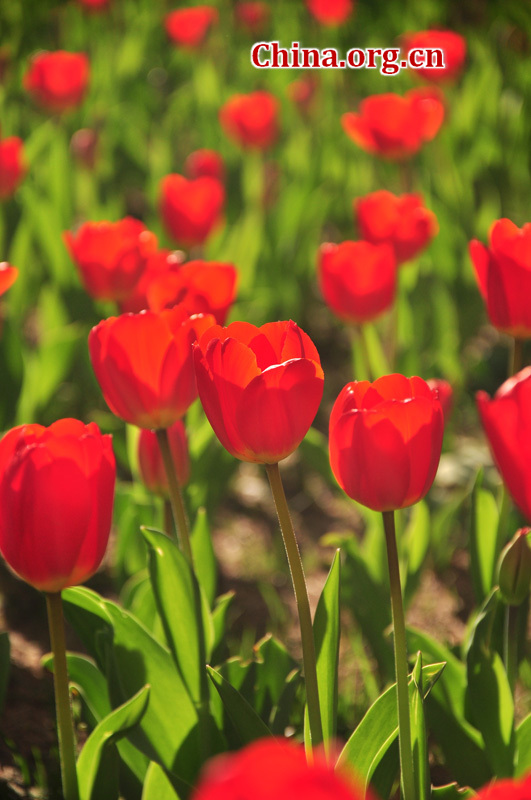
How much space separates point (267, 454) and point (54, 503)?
0.19m

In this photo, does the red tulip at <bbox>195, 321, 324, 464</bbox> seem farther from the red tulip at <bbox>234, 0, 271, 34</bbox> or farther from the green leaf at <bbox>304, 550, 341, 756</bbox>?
the red tulip at <bbox>234, 0, 271, 34</bbox>

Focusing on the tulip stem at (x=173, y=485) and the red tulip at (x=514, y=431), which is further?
the tulip stem at (x=173, y=485)

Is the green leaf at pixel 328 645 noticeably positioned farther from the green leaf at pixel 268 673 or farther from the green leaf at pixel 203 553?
the green leaf at pixel 203 553


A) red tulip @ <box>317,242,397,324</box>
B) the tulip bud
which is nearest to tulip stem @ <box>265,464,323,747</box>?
the tulip bud

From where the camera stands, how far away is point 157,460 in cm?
125

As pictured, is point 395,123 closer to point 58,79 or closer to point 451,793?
point 58,79

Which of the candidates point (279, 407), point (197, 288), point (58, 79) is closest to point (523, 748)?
point (279, 407)

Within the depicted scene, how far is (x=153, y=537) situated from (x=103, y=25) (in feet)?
14.9

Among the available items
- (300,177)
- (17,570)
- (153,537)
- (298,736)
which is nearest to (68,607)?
(153,537)

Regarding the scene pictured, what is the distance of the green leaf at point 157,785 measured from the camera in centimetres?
78

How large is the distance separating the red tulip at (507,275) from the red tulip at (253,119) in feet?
6.29

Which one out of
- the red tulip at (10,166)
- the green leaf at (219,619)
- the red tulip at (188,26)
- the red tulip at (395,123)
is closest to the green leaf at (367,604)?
the green leaf at (219,619)

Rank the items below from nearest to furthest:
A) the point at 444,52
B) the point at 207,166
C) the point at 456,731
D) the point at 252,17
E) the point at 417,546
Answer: the point at 456,731 → the point at 417,546 → the point at 207,166 → the point at 444,52 → the point at 252,17

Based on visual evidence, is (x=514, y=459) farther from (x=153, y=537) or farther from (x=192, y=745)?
(x=192, y=745)
